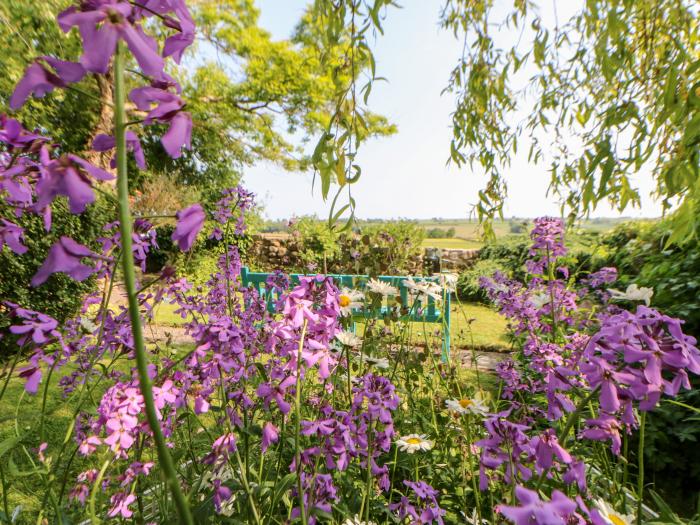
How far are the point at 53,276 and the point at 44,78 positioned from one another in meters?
5.49

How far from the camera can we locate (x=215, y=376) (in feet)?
3.63

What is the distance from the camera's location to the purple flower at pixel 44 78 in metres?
0.47

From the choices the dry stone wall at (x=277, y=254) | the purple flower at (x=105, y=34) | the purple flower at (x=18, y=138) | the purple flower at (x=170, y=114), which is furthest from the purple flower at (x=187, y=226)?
the dry stone wall at (x=277, y=254)

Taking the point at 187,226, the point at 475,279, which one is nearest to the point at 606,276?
the point at 187,226

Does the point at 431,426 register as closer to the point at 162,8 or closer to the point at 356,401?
the point at 356,401

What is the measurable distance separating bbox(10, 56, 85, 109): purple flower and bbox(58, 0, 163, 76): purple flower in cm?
5

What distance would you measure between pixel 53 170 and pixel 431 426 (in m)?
1.75

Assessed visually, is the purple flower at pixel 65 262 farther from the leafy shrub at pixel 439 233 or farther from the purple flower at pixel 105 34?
the leafy shrub at pixel 439 233

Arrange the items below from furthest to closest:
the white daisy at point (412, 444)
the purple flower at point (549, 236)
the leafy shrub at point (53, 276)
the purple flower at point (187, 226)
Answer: the leafy shrub at point (53, 276) < the purple flower at point (549, 236) < the white daisy at point (412, 444) < the purple flower at point (187, 226)

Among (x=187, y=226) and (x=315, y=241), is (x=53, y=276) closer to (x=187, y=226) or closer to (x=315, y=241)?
(x=187, y=226)

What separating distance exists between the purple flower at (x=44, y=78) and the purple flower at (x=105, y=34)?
0.05 meters

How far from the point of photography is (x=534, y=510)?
1.42ft

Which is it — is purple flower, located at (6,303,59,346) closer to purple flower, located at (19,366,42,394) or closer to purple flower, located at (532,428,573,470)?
purple flower, located at (19,366,42,394)

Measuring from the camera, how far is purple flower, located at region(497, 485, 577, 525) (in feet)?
1.38
